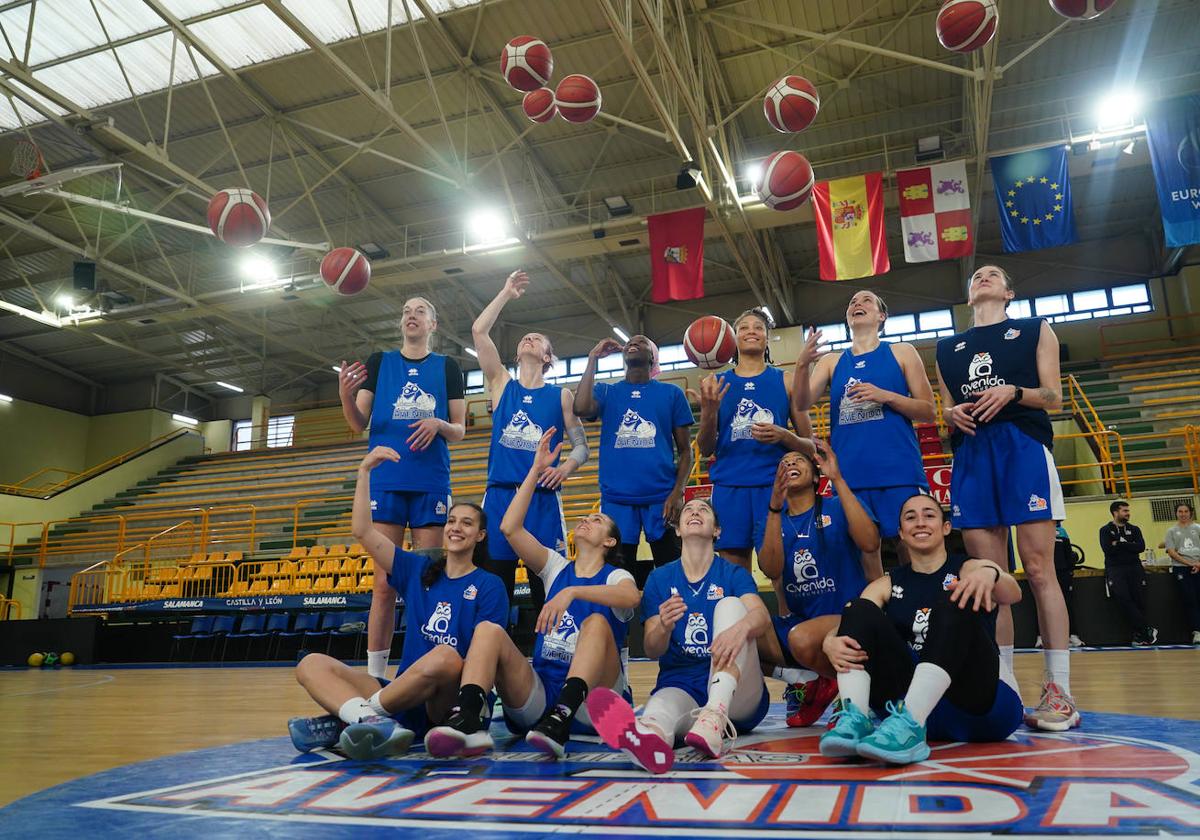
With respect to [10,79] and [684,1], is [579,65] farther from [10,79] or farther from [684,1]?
[10,79]

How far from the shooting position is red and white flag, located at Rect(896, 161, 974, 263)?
11023 mm

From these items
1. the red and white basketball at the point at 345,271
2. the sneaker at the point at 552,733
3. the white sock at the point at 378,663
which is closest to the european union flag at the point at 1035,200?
the red and white basketball at the point at 345,271

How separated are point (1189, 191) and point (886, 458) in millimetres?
9321

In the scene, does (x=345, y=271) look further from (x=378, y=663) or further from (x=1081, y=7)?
(x=1081, y=7)

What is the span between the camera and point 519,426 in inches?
165

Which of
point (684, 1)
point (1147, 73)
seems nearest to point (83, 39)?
point (684, 1)

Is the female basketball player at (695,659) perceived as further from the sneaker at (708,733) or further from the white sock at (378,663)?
the white sock at (378,663)

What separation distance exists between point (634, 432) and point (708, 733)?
6.02ft

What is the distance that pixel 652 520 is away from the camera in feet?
13.0

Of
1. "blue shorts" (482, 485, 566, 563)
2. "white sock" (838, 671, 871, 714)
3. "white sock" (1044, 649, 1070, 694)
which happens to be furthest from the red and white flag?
"white sock" (838, 671, 871, 714)

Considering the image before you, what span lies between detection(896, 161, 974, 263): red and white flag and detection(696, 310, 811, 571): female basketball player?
8.01 m

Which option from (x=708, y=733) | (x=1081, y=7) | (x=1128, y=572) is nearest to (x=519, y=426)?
(x=708, y=733)

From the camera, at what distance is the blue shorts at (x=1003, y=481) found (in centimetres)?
327

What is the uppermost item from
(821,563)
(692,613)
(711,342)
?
(711,342)
